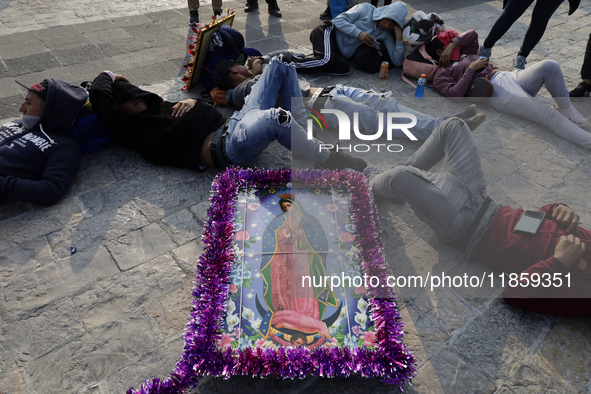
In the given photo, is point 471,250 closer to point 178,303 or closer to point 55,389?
point 178,303

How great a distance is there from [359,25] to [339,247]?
382 cm

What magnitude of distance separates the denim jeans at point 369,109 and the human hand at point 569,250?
5.88ft

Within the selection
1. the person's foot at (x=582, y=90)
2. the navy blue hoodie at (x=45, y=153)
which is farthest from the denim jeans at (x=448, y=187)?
the person's foot at (x=582, y=90)

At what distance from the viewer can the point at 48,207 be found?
293 centimetres

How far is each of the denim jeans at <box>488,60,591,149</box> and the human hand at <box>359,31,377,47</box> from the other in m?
1.61

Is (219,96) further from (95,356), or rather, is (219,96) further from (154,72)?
(95,356)

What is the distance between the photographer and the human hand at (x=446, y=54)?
4.68 metres

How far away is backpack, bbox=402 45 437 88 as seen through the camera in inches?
187

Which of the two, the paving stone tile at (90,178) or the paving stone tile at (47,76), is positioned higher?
the paving stone tile at (47,76)

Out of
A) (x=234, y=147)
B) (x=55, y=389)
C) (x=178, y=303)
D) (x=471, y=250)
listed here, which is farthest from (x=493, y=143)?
(x=55, y=389)

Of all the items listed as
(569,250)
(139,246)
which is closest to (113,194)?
(139,246)

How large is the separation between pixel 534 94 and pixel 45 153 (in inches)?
203

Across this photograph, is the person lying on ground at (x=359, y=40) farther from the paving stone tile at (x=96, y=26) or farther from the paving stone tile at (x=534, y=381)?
the paving stone tile at (x=534, y=381)

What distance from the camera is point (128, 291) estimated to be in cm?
236
